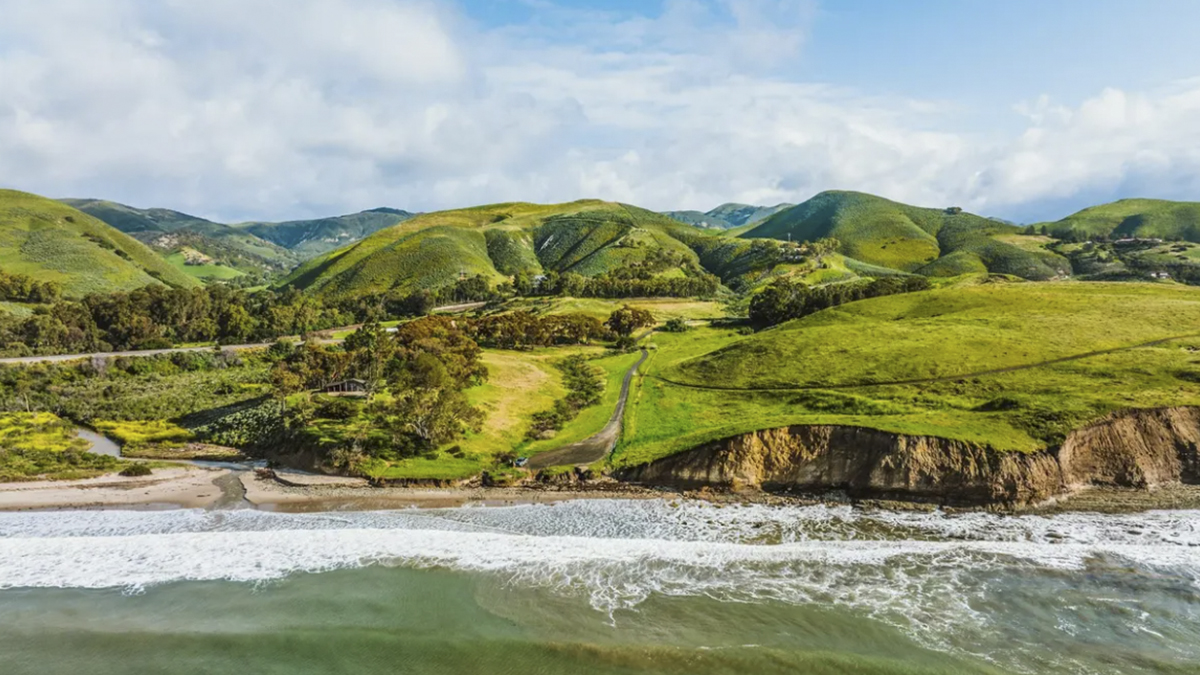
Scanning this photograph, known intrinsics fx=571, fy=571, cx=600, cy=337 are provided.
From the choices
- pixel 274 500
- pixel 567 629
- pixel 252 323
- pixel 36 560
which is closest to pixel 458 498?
pixel 274 500

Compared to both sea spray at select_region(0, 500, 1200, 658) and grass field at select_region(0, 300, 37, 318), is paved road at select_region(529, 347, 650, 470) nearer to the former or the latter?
sea spray at select_region(0, 500, 1200, 658)

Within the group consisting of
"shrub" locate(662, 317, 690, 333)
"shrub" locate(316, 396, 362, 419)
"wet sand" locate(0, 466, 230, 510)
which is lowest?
"wet sand" locate(0, 466, 230, 510)

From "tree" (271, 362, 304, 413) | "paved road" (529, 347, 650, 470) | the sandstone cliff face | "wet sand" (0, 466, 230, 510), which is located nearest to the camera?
the sandstone cliff face

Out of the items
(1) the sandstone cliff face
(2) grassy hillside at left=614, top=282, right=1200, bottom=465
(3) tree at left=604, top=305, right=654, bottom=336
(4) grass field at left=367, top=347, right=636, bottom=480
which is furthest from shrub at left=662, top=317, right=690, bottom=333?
(1) the sandstone cliff face

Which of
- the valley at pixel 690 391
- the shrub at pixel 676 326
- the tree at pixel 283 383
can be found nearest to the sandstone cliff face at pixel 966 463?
the valley at pixel 690 391

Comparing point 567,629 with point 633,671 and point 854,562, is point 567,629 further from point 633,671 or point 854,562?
point 854,562

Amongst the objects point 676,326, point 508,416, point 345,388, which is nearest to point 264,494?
point 508,416

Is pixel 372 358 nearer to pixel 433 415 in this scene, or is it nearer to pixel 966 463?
pixel 433 415
